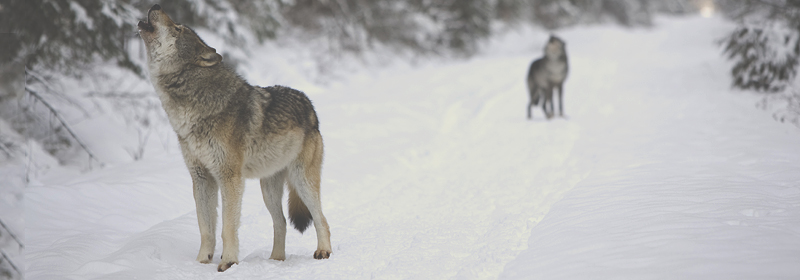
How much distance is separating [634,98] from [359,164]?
25.6 ft

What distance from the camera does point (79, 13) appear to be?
703cm

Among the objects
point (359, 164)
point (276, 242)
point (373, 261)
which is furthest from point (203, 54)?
point (359, 164)

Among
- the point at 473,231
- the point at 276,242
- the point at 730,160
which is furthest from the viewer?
the point at 730,160

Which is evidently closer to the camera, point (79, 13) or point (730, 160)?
point (730, 160)

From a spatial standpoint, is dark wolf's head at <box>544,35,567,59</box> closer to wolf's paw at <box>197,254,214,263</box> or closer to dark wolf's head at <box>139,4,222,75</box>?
dark wolf's head at <box>139,4,222,75</box>

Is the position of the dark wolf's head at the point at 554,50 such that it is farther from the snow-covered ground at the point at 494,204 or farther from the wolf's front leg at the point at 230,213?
the wolf's front leg at the point at 230,213

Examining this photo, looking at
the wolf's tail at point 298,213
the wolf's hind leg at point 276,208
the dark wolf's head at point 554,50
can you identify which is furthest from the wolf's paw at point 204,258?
the dark wolf's head at point 554,50

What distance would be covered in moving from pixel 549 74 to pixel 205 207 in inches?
341

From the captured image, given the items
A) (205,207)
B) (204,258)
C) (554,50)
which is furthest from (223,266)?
(554,50)

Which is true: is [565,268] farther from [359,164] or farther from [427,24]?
[427,24]

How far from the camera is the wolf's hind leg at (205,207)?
3.84 m

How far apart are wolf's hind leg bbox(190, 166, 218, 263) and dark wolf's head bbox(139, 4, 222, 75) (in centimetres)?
82

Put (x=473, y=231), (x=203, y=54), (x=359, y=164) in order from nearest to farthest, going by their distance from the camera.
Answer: (x=203, y=54) < (x=473, y=231) < (x=359, y=164)

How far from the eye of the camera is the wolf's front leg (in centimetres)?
372
